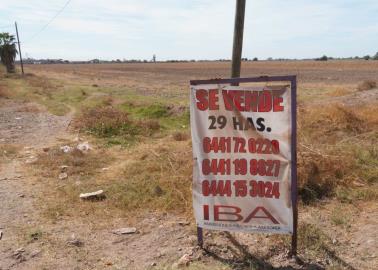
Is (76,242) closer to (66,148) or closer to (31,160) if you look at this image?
(31,160)

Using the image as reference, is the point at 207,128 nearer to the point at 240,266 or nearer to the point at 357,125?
the point at 240,266

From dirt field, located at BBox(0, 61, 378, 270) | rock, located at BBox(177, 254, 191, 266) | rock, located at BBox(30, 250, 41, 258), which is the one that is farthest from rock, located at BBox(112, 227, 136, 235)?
rock, located at BBox(177, 254, 191, 266)

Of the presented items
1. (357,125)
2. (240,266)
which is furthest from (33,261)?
(357,125)

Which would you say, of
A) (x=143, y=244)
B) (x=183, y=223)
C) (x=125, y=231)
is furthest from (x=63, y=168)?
(x=143, y=244)

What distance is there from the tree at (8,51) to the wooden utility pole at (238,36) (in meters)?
54.5

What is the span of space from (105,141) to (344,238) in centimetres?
700

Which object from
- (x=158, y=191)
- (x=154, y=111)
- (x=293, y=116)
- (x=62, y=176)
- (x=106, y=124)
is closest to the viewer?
(x=293, y=116)

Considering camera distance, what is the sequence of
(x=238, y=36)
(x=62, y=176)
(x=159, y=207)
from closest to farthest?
(x=238, y=36) < (x=159, y=207) < (x=62, y=176)

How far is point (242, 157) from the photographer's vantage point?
4234mm

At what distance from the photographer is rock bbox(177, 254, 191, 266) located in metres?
4.32

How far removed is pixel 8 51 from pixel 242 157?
186 ft

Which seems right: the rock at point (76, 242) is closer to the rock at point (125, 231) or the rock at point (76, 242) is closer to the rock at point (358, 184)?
the rock at point (125, 231)

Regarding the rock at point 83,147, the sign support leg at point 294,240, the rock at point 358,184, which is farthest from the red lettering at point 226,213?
the rock at point 83,147

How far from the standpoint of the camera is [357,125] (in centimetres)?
916
